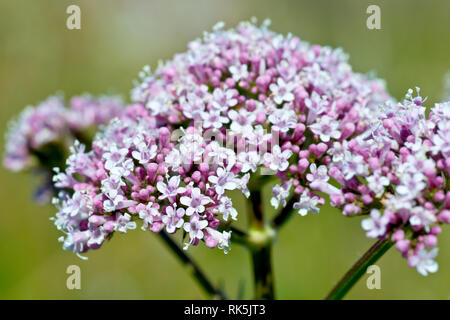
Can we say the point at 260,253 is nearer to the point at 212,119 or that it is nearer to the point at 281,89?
the point at 212,119

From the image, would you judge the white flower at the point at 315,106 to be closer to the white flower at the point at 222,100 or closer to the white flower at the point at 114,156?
the white flower at the point at 222,100

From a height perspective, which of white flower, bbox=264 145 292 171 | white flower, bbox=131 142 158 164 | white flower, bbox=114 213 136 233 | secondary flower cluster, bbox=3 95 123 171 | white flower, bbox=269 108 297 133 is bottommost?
white flower, bbox=114 213 136 233

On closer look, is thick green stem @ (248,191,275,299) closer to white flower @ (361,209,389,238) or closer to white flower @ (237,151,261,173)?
white flower @ (237,151,261,173)

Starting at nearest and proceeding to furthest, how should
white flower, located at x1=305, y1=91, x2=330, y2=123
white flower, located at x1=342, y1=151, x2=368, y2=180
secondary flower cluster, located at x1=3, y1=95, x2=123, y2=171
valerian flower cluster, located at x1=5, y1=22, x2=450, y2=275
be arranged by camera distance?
valerian flower cluster, located at x1=5, y1=22, x2=450, y2=275 < white flower, located at x1=342, y1=151, x2=368, y2=180 < white flower, located at x1=305, y1=91, x2=330, y2=123 < secondary flower cluster, located at x1=3, y1=95, x2=123, y2=171

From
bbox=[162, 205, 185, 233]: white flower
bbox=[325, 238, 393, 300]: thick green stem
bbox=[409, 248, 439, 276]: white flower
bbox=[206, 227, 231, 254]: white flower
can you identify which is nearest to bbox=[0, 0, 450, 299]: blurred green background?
bbox=[325, 238, 393, 300]: thick green stem

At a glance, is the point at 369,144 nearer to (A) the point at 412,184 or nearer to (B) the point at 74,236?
(A) the point at 412,184

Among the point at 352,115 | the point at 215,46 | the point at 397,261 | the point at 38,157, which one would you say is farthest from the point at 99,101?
the point at 397,261

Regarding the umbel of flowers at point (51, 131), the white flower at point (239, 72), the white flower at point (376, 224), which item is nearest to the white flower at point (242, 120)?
the white flower at point (239, 72)

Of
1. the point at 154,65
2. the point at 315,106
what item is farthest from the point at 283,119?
the point at 154,65
